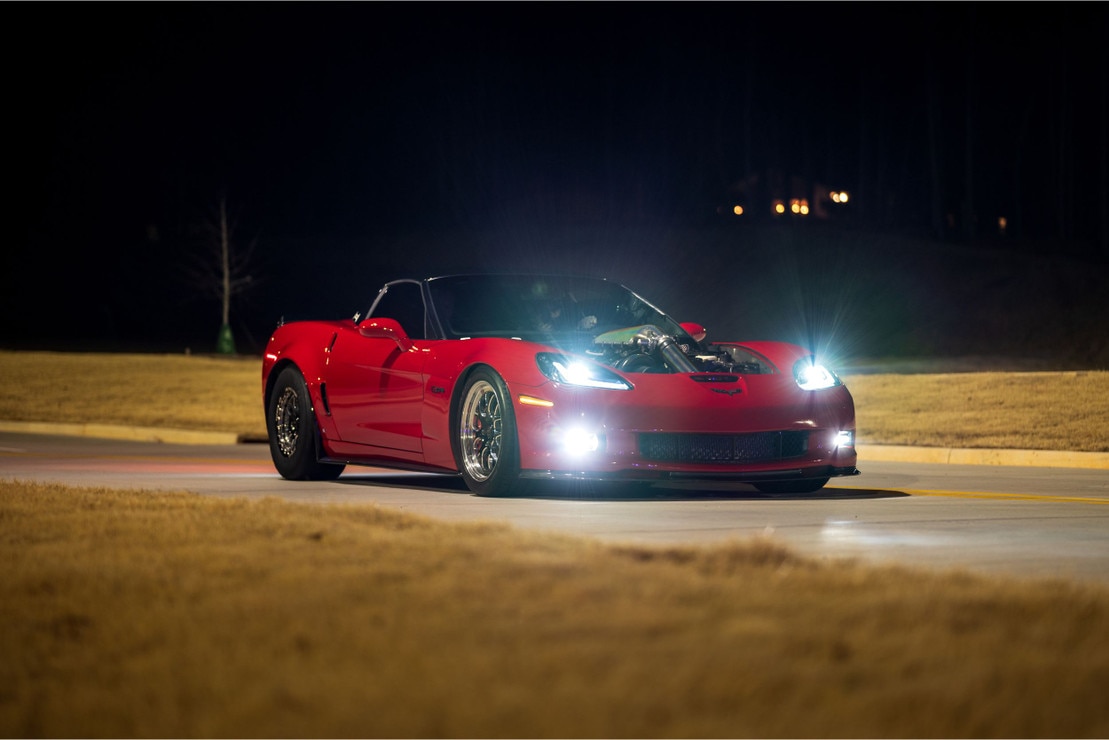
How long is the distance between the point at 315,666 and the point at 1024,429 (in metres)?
13.7

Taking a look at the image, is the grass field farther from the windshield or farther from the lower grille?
the windshield

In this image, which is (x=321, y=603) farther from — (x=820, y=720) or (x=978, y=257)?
(x=978, y=257)

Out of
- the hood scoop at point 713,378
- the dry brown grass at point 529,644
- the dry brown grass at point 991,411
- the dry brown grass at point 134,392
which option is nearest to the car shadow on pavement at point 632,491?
the hood scoop at point 713,378

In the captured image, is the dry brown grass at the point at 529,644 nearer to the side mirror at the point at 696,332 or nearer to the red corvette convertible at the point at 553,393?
the red corvette convertible at the point at 553,393

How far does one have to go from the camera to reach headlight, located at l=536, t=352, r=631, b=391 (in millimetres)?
10320

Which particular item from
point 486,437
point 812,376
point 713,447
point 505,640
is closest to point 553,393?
point 486,437

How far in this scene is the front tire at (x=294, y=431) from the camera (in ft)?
41.4

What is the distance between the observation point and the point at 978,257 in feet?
196

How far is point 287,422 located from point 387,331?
1.93m

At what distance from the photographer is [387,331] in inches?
454

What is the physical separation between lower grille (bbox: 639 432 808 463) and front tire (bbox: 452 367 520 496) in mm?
882

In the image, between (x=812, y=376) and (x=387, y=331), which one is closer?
(x=812, y=376)

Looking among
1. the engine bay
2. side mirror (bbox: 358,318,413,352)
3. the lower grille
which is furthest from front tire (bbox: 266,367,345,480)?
the lower grille

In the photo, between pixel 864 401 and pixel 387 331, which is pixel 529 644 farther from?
pixel 864 401
